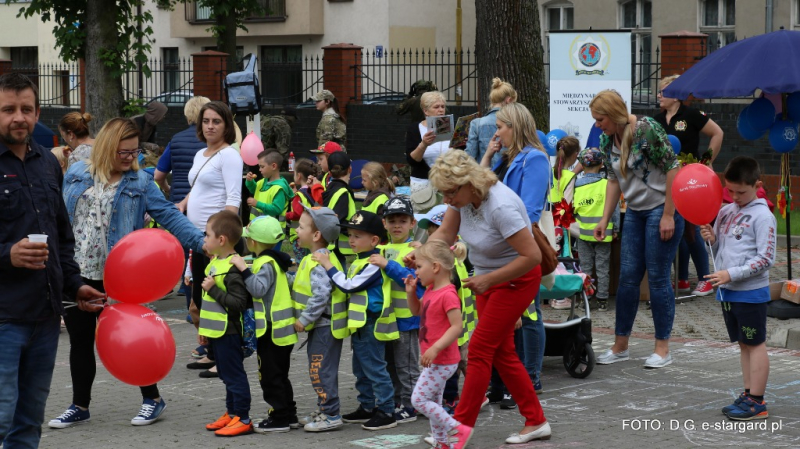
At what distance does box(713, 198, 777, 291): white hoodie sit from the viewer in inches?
269

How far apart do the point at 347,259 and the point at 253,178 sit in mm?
2143

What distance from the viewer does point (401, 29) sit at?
37.8 meters

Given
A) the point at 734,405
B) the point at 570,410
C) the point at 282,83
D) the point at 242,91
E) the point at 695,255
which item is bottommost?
the point at 570,410

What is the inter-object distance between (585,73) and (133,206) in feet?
28.3

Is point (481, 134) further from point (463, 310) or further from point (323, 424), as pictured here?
point (323, 424)

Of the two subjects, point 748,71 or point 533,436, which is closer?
point 533,436

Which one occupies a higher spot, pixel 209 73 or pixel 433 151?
pixel 209 73

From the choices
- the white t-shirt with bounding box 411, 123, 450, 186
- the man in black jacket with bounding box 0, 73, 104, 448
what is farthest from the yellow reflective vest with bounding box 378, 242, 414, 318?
the white t-shirt with bounding box 411, 123, 450, 186

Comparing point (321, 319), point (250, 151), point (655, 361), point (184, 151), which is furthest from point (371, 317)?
point (250, 151)

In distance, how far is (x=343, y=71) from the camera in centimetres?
2478

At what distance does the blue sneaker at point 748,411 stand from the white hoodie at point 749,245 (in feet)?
2.32

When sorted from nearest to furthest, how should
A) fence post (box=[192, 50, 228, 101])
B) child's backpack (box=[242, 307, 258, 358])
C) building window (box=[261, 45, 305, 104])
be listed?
child's backpack (box=[242, 307, 258, 358]) < fence post (box=[192, 50, 228, 101]) < building window (box=[261, 45, 305, 104])

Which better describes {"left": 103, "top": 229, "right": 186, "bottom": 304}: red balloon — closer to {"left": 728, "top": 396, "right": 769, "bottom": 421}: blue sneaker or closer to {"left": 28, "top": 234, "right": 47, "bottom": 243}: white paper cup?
{"left": 28, "top": 234, "right": 47, "bottom": 243}: white paper cup

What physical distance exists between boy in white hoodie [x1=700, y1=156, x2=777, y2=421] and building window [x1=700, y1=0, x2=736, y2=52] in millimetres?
24036
